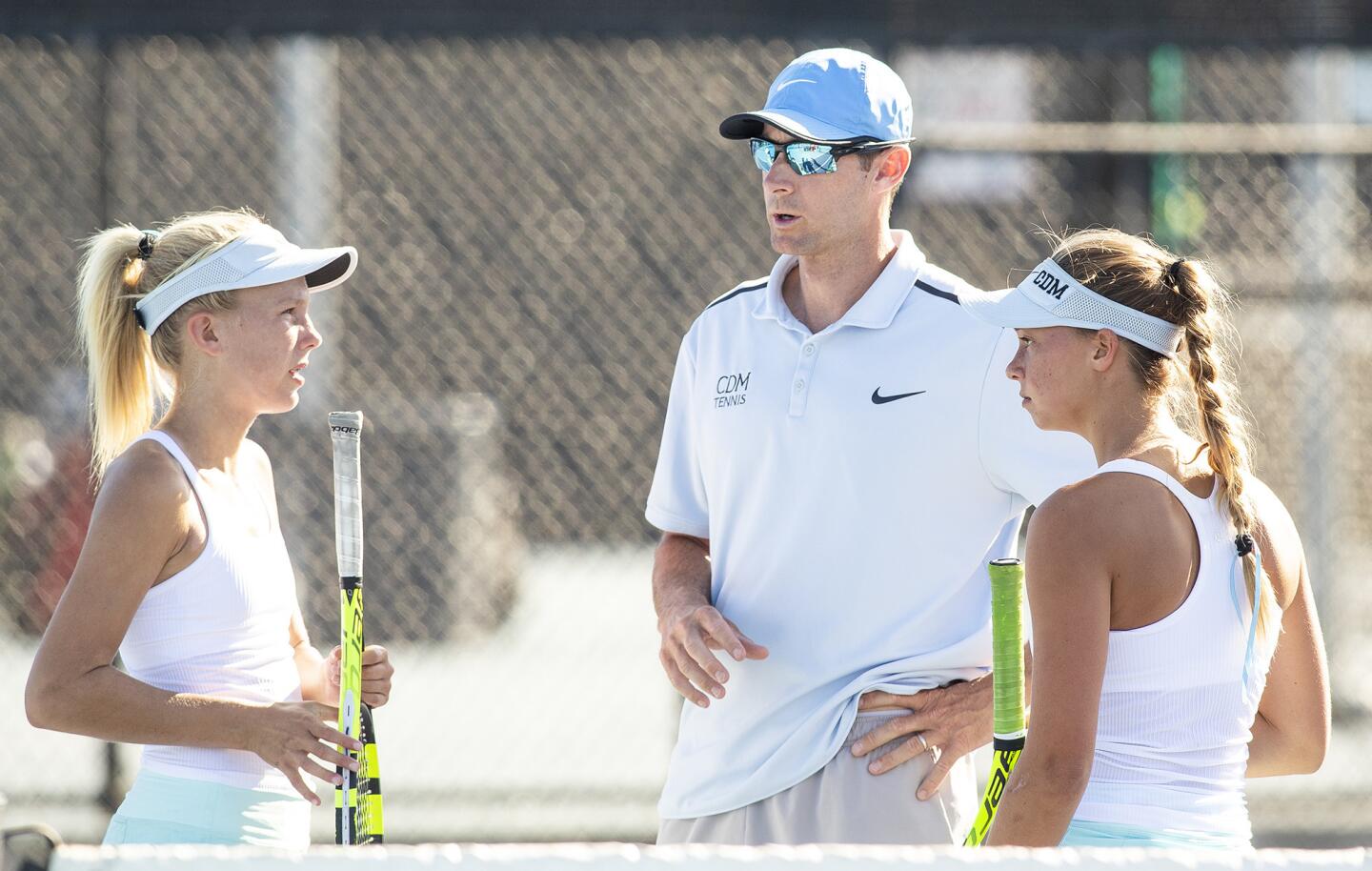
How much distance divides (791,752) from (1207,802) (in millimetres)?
709

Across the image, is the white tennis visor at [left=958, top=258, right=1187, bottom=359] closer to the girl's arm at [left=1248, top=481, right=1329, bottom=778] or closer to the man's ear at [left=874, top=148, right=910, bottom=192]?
the girl's arm at [left=1248, top=481, right=1329, bottom=778]

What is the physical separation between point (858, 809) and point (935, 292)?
2.90 feet

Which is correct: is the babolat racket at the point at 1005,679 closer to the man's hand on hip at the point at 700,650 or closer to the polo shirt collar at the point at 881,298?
the man's hand on hip at the point at 700,650

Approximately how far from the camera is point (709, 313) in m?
2.82

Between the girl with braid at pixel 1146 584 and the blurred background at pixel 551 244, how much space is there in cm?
255

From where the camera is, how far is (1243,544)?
203 centimetres

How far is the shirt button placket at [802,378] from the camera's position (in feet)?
8.51

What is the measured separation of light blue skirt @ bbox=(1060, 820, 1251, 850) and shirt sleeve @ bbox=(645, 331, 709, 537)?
1.00 metres

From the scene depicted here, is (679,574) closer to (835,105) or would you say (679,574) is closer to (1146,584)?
(835,105)

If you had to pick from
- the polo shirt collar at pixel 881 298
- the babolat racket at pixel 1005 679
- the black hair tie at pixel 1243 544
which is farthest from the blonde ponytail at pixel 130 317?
the black hair tie at pixel 1243 544

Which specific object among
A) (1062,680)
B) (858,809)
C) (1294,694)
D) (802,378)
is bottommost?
(858,809)

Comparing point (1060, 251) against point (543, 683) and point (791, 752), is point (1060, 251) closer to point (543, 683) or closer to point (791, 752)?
point (791, 752)

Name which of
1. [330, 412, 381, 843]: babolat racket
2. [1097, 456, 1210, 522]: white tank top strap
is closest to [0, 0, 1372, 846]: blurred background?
[330, 412, 381, 843]: babolat racket

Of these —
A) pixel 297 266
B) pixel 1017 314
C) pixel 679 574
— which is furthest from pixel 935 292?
pixel 297 266
